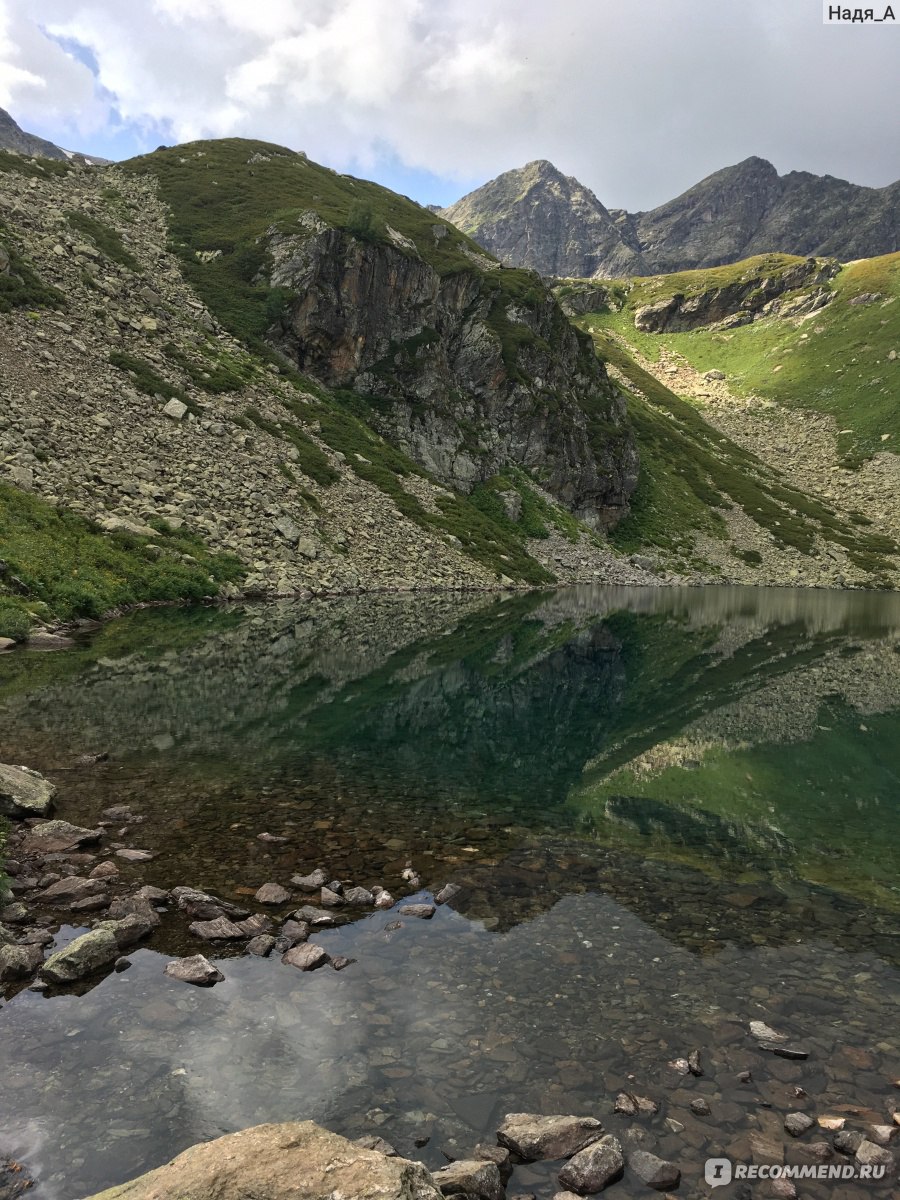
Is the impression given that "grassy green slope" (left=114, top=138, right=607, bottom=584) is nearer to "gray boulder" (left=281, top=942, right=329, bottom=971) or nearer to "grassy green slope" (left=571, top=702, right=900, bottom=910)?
"grassy green slope" (left=571, top=702, right=900, bottom=910)

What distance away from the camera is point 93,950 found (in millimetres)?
8727

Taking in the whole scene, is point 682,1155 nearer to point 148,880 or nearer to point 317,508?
point 148,880

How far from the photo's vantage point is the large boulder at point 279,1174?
459 centimetres

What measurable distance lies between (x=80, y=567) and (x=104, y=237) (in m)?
60.7

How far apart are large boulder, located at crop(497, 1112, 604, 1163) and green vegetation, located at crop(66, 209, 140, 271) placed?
90089 millimetres

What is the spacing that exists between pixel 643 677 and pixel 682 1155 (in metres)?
29.3

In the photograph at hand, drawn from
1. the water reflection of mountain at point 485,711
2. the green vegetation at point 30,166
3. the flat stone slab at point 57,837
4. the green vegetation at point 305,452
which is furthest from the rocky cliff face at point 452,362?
the flat stone slab at point 57,837

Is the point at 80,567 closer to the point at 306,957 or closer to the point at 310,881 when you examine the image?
the point at 310,881

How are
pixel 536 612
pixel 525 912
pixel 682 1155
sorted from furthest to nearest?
pixel 536 612
pixel 525 912
pixel 682 1155

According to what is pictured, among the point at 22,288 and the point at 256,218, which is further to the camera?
the point at 256,218

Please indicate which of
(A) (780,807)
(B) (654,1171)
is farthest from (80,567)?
(B) (654,1171)

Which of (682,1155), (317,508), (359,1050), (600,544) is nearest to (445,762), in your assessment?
(359,1050)

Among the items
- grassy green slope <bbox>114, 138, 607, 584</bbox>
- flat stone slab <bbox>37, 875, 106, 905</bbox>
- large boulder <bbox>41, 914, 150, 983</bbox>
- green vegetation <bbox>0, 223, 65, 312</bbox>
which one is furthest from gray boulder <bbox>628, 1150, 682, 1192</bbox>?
green vegetation <bbox>0, 223, 65, 312</bbox>

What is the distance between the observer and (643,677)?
34.6 meters
